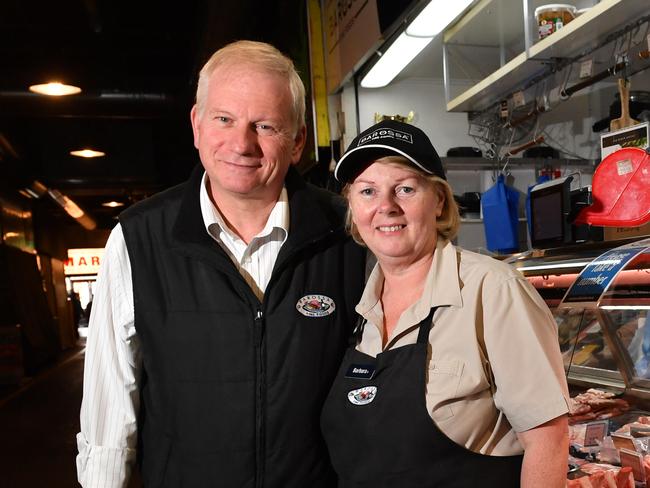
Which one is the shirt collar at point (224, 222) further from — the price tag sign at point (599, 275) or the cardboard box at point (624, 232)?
the cardboard box at point (624, 232)

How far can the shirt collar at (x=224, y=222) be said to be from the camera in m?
1.68

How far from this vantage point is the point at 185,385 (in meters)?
1.59

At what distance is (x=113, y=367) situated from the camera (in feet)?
5.42

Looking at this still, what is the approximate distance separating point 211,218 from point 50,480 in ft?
14.5

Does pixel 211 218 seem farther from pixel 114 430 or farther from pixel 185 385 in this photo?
pixel 114 430

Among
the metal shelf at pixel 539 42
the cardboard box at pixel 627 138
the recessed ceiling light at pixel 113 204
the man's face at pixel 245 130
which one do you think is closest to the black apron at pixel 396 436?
the man's face at pixel 245 130

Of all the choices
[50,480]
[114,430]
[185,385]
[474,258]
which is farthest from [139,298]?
[50,480]

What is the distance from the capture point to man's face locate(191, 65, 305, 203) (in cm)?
163

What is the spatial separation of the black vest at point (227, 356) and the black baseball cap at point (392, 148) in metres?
0.25

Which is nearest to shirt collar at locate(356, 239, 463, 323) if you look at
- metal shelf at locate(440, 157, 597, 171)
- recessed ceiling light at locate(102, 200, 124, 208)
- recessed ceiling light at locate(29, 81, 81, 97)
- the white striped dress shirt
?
the white striped dress shirt

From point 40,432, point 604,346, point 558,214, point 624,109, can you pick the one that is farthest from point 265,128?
point 40,432

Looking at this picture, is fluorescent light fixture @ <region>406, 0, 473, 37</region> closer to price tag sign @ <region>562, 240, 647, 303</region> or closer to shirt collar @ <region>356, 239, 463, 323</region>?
price tag sign @ <region>562, 240, 647, 303</region>

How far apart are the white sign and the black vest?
2377cm

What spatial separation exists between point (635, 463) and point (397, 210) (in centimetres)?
110
